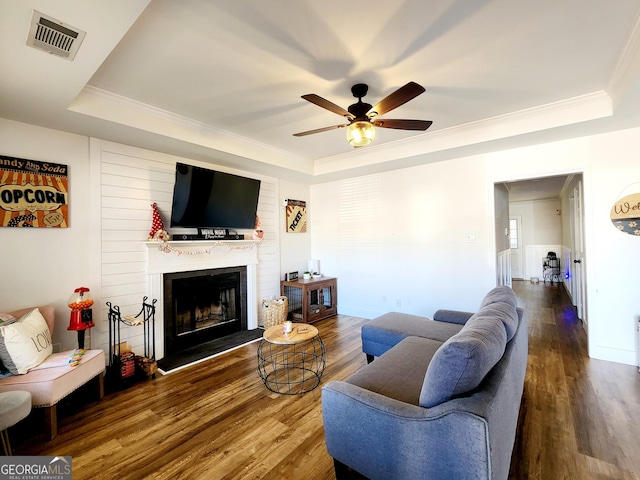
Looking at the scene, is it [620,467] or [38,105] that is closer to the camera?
[620,467]

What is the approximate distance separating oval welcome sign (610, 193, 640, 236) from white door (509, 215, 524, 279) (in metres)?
6.45

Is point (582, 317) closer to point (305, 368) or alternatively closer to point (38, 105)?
point (305, 368)

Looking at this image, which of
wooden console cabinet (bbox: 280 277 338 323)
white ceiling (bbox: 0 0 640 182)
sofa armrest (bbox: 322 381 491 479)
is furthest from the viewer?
wooden console cabinet (bbox: 280 277 338 323)

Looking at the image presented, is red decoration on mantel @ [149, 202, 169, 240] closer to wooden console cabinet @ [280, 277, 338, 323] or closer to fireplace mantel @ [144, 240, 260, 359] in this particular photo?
fireplace mantel @ [144, 240, 260, 359]

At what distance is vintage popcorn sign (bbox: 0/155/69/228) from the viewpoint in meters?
2.38

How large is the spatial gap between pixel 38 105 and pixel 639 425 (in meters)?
5.06

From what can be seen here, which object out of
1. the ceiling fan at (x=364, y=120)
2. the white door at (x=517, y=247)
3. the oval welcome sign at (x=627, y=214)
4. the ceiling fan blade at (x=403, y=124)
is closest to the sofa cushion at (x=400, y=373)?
the ceiling fan at (x=364, y=120)

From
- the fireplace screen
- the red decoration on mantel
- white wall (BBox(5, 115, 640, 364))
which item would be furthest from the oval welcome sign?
the red decoration on mantel

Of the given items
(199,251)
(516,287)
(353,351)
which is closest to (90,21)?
(199,251)

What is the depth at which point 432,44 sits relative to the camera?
6.37 feet

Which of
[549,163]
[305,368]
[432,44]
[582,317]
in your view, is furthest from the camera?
[582,317]

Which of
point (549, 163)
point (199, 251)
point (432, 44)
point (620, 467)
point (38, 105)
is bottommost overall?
point (620, 467)

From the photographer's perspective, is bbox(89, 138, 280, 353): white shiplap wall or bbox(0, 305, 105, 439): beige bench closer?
bbox(0, 305, 105, 439): beige bench

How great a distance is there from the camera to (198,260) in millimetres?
3639
